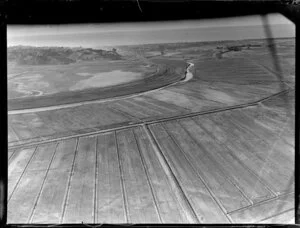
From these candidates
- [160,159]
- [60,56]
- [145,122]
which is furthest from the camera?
[60,56]

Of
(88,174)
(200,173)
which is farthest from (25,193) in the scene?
(200,173)

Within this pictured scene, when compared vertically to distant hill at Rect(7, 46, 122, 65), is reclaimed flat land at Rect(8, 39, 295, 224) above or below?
below

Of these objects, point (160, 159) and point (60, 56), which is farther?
point (60, 56)

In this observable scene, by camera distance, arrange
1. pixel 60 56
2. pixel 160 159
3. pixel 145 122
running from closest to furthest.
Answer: pixel 160 159, pixel 145 122, pixel 60 56

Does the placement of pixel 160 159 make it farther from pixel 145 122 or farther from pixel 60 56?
pixel 60 56

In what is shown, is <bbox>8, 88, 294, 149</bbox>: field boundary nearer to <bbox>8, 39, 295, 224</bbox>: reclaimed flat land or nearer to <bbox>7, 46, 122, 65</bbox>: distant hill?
<bbox>8, 39, 295, 224</bbox>: reclaimed flat land

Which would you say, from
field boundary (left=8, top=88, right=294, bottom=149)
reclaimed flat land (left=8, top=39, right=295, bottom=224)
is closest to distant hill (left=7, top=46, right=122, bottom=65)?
reclaimed flat land (left=8, top=39, right=295, bottom=224)

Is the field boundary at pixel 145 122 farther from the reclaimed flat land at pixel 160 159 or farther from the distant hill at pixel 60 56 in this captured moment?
the distant hill at pixel 60 56

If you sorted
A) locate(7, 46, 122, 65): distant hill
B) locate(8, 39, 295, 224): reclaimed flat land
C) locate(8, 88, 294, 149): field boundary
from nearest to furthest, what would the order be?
locate(8, 39, 295, 224): reclaimed flat land → locate(8, 88, 294, 149): field boundary → locate(7, 46, 122, 65): distant hill

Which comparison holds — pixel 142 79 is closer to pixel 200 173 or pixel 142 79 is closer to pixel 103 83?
pixel 103 83

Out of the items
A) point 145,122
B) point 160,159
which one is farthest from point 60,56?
point 160,159

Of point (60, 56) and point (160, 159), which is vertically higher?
point (60, 56)
